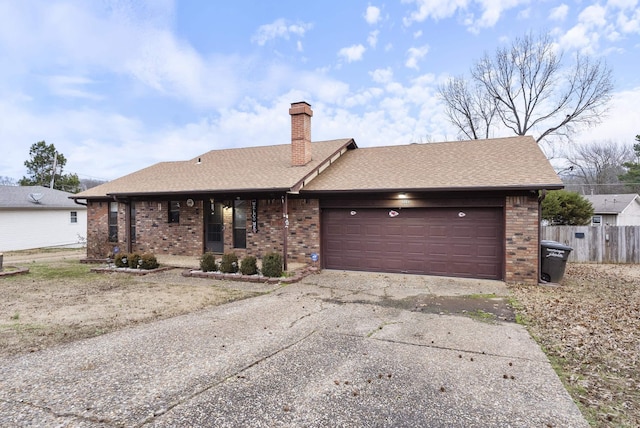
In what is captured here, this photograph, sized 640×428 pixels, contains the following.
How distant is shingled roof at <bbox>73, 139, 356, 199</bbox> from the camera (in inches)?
426

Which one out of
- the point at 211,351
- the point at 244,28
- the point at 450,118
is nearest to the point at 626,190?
the point at 450,118

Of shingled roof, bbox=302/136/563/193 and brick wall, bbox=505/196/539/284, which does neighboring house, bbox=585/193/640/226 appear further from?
brick wall, bbox=505/196/539/284

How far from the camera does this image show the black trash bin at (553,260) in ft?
28.9

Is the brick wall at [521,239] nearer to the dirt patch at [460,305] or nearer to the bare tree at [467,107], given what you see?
the dirt patch at [460,305]

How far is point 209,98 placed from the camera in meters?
19.8

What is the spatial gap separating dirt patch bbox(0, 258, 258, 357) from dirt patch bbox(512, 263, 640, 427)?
18.7ft

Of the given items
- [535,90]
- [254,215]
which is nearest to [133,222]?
[254,215]

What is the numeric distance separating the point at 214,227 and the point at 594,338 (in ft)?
35.7

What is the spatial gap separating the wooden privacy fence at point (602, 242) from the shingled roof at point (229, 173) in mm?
8985

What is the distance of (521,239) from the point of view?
868 centimetres

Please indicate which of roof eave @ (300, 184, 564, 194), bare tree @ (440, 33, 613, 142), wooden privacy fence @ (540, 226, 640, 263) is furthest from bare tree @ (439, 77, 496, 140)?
roof eave @ (300, 184, 564, 194)

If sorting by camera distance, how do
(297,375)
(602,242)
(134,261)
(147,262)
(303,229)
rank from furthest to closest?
(602,242), (303,229), (134,261), (147,262), (297,375)

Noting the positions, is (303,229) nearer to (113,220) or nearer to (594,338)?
(594,338)

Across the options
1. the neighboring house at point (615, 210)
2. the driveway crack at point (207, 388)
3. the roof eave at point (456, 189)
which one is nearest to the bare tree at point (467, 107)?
the neighboring house at point (615, 210)
